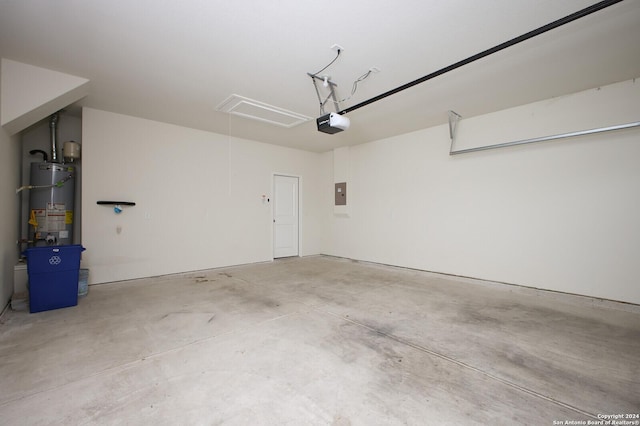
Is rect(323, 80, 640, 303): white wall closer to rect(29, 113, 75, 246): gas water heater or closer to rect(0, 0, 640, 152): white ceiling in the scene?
rect(0, 0, 640, 152): white ceiling

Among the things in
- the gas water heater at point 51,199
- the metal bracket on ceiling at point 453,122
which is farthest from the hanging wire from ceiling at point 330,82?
the gas water heater at point 51,199

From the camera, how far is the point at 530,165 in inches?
163

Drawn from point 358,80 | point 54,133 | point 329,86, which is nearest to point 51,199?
point 54,133

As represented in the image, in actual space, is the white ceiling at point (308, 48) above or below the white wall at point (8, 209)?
above

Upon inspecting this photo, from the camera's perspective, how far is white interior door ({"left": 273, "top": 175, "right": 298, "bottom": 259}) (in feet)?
22.1

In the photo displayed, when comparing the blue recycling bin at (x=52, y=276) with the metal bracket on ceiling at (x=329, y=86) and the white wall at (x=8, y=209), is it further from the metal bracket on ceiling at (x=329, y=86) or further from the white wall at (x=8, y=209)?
the metal bracket on ceiling at (x=329, y=86)

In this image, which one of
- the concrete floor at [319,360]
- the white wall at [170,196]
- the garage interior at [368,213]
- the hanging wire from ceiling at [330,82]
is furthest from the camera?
the white wall at [170,196]

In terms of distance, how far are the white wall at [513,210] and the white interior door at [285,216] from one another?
1.90m

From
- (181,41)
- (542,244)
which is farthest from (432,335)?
(181,41)

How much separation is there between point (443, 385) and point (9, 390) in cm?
303

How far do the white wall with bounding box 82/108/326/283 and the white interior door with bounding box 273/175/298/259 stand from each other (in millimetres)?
262

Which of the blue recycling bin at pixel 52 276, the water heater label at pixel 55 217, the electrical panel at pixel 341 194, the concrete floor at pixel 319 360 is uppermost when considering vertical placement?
the electrical panel at pixel 341 194

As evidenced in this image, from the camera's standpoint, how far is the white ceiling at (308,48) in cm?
222

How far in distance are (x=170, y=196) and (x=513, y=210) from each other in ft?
19.8
